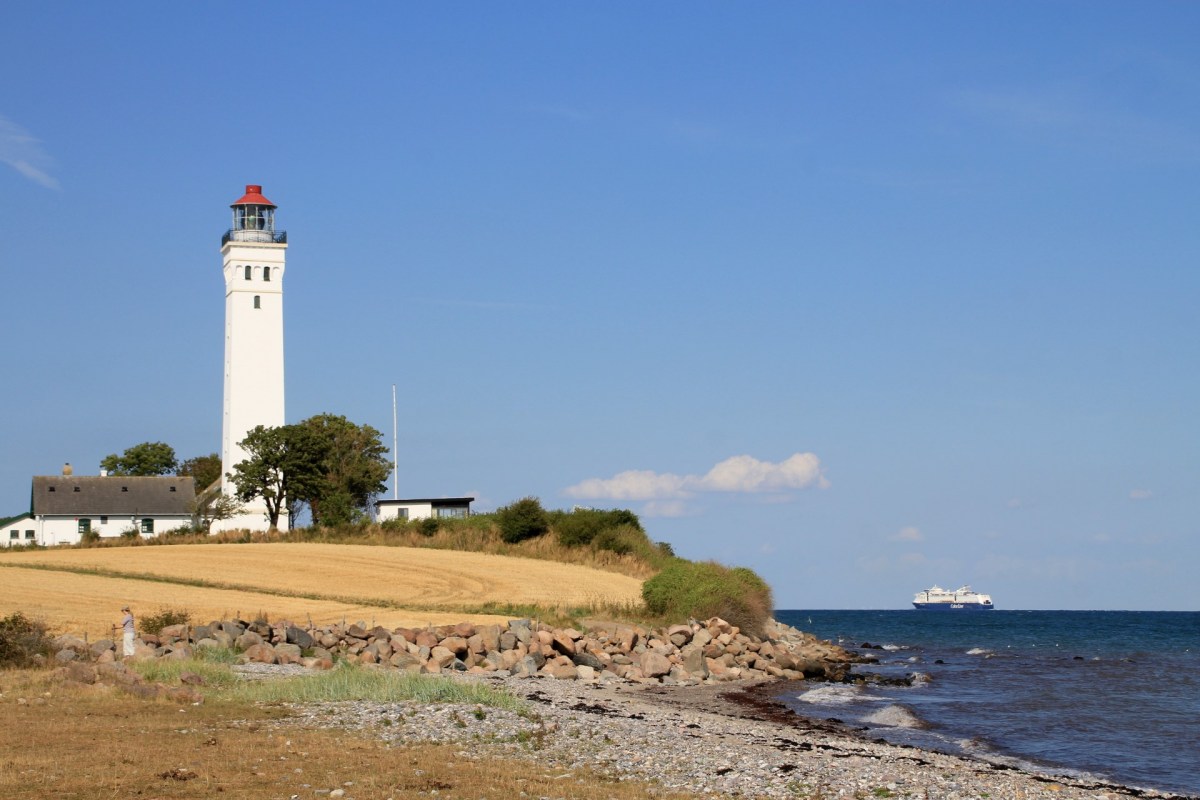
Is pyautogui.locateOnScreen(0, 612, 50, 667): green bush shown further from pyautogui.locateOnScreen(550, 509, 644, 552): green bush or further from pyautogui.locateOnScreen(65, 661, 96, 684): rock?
pyautogui.locateOnScreen(550, 509, 644, 552): green bush

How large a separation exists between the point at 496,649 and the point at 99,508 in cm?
5586

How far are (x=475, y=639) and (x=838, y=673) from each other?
43.0 ft

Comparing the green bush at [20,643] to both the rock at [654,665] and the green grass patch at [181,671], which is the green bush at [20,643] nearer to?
the green grass patch at [181,671]

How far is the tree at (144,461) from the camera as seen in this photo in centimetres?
10050

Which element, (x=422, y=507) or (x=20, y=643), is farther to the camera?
(x=422, y=507)

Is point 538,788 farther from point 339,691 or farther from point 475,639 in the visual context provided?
point 475,639

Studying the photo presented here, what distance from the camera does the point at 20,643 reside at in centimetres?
2484

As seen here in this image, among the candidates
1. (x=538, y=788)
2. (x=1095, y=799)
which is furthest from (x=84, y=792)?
(x=1095, y=799)

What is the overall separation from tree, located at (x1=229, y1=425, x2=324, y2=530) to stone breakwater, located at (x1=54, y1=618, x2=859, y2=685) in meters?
38.0

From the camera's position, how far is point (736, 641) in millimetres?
39406

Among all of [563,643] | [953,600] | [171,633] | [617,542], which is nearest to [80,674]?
[171,633]

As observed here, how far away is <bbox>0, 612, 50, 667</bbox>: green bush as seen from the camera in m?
24.4

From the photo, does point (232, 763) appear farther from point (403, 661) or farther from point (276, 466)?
point (276, 466)

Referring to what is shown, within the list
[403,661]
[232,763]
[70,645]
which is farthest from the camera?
[403,661]
